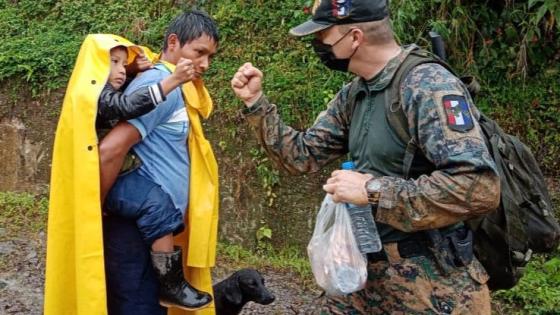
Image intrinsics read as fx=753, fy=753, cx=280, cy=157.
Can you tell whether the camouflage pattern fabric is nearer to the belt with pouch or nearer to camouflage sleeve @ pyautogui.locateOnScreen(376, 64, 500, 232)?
camouflage sleeve @ pyautogui.locateOnScreen(376, 64, 500, 232)

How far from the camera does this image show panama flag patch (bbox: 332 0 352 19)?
8.54ft

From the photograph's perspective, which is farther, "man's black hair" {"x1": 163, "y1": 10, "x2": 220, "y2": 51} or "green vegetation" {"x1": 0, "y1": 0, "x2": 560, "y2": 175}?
"green vegetation" {"x1": 0, "y1": 0, "x2": 560, "y2": 175}

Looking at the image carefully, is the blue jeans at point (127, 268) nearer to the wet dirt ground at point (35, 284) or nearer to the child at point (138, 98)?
the child at point (138, 98)

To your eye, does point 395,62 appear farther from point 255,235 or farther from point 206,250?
point 255,235

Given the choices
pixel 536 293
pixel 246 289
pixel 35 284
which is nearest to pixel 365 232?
pixel 246 289

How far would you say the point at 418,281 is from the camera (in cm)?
263

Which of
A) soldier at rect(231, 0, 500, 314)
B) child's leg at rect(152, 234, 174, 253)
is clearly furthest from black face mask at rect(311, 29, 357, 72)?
child's leg at rect(152, 234, 174, 253)

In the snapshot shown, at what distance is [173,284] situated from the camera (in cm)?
306

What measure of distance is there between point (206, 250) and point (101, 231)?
472 millimetres

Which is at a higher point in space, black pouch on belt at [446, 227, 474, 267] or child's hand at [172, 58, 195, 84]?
child's hand at [172, 58, 195, 84]

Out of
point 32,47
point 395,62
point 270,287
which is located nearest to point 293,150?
point 395,62

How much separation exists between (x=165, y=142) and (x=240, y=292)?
93cm

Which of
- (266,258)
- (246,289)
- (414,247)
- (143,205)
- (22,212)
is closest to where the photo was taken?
(414,247)

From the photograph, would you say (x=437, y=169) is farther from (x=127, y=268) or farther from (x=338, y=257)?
(x=127, y=268)
